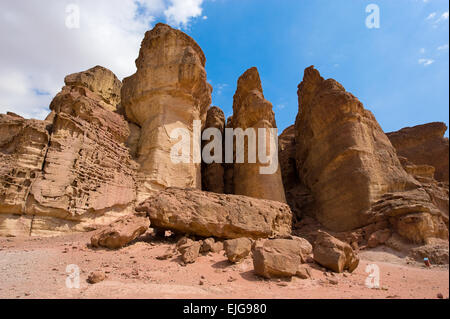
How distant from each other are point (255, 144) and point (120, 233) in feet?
38.3

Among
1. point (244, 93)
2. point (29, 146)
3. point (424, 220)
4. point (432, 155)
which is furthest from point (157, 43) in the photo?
point (432, 155)

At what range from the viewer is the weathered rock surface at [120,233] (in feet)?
17.4

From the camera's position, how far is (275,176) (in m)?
15.1

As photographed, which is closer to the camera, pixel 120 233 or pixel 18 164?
pixel 120 233

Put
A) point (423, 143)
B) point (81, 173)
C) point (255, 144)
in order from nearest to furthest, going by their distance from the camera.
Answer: point (81, 173), point (255, 144), point (423, 143)

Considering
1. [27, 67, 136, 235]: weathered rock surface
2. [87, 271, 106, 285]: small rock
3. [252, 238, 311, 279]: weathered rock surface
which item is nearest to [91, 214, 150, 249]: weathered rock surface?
[87, 271, 106, 285]: small rock

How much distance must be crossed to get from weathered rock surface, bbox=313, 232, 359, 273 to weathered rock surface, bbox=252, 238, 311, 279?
64cm

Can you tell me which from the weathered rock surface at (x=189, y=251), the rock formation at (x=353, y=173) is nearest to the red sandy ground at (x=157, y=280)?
the weathered rock surface at (x=189, y=251)

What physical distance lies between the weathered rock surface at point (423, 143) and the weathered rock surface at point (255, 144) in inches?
569

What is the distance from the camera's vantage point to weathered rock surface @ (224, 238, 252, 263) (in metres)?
4.89

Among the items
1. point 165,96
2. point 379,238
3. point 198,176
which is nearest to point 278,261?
point 379,238

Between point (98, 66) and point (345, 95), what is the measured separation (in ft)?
53.8

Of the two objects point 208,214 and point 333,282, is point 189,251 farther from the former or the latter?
point 333,282

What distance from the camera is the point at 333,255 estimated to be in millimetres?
4977
